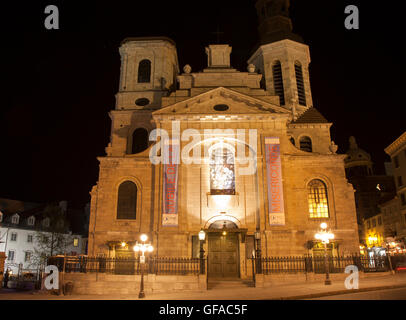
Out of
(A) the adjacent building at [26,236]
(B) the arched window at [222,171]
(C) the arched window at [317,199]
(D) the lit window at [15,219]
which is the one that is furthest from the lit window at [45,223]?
(C) the arched window at [317,199]

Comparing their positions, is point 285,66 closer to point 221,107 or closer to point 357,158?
point 221,107

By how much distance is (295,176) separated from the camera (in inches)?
1101

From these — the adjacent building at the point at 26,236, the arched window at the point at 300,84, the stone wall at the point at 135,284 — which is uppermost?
the arched window at the point at 300,84

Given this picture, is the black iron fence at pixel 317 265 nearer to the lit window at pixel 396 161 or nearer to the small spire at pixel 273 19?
the lit window at pixel 396 161

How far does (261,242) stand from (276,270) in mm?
2682

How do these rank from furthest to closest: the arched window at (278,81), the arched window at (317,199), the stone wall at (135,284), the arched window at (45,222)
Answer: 1. the arched window at (45,222)
2. the arched window at (278,81)
3. the arched window at (317,199)
4. the stone wall at (135,284)

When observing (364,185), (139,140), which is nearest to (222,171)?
(139,140)

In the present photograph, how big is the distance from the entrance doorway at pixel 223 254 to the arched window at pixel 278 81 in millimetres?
16245

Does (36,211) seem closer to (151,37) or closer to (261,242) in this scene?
(151,37)

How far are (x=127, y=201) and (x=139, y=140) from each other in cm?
728

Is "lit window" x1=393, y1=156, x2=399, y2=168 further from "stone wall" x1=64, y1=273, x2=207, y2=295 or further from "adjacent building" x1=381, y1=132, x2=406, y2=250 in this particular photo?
"stone wall" x1=64, y1=273, x2=207, y2=295

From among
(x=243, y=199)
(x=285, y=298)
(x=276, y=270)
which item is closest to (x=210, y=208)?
(x=243, y=199)

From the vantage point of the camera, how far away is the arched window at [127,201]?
27.2 metres

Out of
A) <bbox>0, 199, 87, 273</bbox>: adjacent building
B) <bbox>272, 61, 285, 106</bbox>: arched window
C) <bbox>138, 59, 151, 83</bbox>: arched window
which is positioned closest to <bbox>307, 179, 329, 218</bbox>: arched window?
<bbox>272, 61, 285, 106</bbox>: arched window
